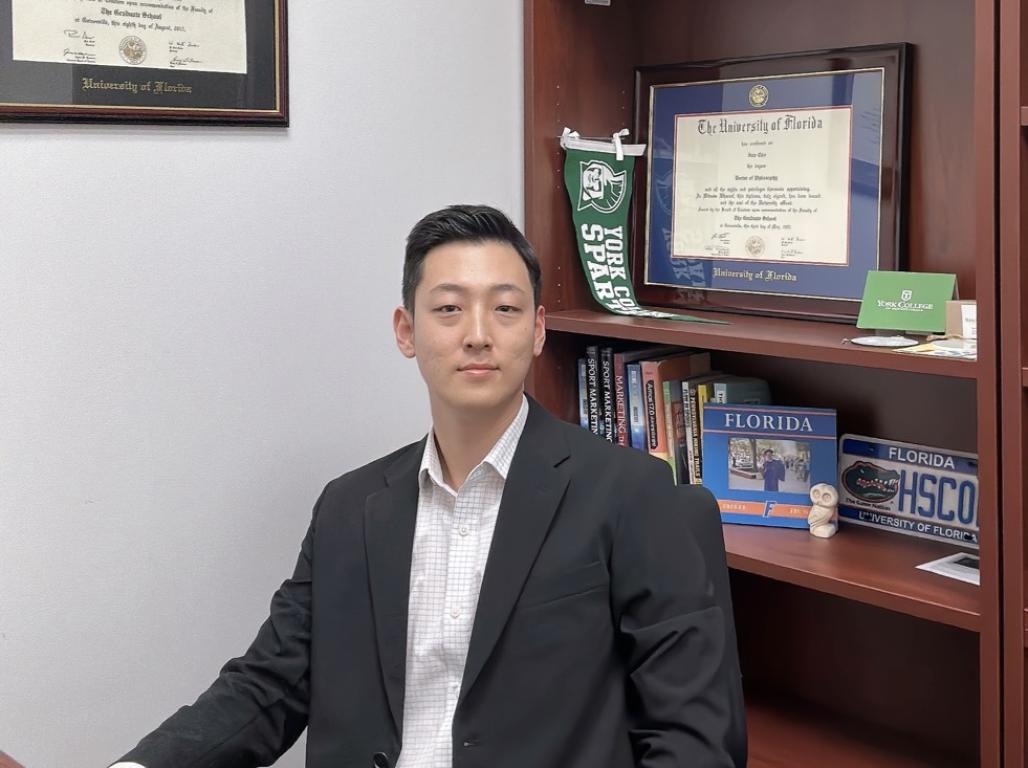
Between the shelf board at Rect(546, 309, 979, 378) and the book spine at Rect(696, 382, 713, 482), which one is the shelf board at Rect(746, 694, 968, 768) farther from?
the shelf board at Rect(546, 309, 979, 378)

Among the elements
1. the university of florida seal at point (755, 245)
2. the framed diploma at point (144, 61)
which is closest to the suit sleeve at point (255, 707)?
the framed diploma at point (144, 61)

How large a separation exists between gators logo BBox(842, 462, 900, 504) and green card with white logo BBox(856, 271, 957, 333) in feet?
0.95

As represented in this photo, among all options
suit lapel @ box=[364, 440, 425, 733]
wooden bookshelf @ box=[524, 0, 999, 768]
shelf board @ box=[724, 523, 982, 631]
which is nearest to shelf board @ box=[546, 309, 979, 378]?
wooden bookshelf @ box=[524, 0, 999, 768]

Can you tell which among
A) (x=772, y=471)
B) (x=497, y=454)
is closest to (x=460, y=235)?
(x=497, y=454)

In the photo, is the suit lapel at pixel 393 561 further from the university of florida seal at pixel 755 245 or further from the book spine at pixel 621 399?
the university of florida seal at pixel 755 245

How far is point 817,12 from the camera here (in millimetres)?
2131

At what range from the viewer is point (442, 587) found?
1.52m

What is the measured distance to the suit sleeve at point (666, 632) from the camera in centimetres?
136

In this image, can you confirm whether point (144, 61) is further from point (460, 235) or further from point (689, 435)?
point (689, 435)

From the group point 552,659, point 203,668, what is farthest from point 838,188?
point 203,668

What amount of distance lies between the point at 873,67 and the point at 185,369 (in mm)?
1275

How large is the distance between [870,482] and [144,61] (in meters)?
1.42

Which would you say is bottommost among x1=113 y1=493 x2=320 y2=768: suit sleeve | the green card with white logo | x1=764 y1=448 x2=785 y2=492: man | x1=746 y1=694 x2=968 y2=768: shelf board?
x1=746 y1=694 x2=968 y2=768: shelf board

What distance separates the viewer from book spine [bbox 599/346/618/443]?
90.9 inches
